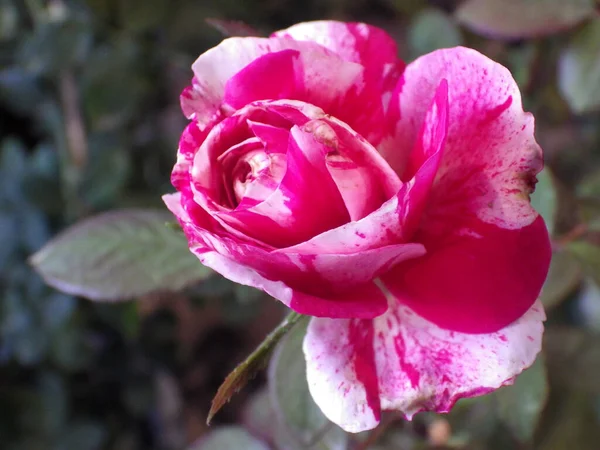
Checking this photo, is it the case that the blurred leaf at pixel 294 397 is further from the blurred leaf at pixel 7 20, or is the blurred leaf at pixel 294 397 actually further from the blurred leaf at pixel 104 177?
the blurred leaf at pixel 7 20

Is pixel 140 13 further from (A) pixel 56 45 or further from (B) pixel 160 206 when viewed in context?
(B) pixel 160 206

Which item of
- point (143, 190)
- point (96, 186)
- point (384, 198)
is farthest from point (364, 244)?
point (143, 190)

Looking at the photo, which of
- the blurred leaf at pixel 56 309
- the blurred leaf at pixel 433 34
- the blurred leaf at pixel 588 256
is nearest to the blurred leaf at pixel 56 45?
the blurred leaf at pixel 56 309

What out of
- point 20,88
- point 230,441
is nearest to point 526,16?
point 230,441

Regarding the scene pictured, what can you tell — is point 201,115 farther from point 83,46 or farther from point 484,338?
point 83,46

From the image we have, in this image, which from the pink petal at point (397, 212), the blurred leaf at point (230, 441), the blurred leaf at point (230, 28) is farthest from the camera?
the blurred leaf at point (230, 441)

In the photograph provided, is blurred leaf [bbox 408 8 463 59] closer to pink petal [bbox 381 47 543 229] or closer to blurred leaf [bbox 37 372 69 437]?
pink petal [bbox 381 47 543 229]

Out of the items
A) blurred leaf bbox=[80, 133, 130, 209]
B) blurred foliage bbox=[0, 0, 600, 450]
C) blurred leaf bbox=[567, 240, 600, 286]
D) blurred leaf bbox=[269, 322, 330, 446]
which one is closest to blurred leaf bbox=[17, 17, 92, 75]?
blurred foliage bbox=[0, 0, 600, 450]
